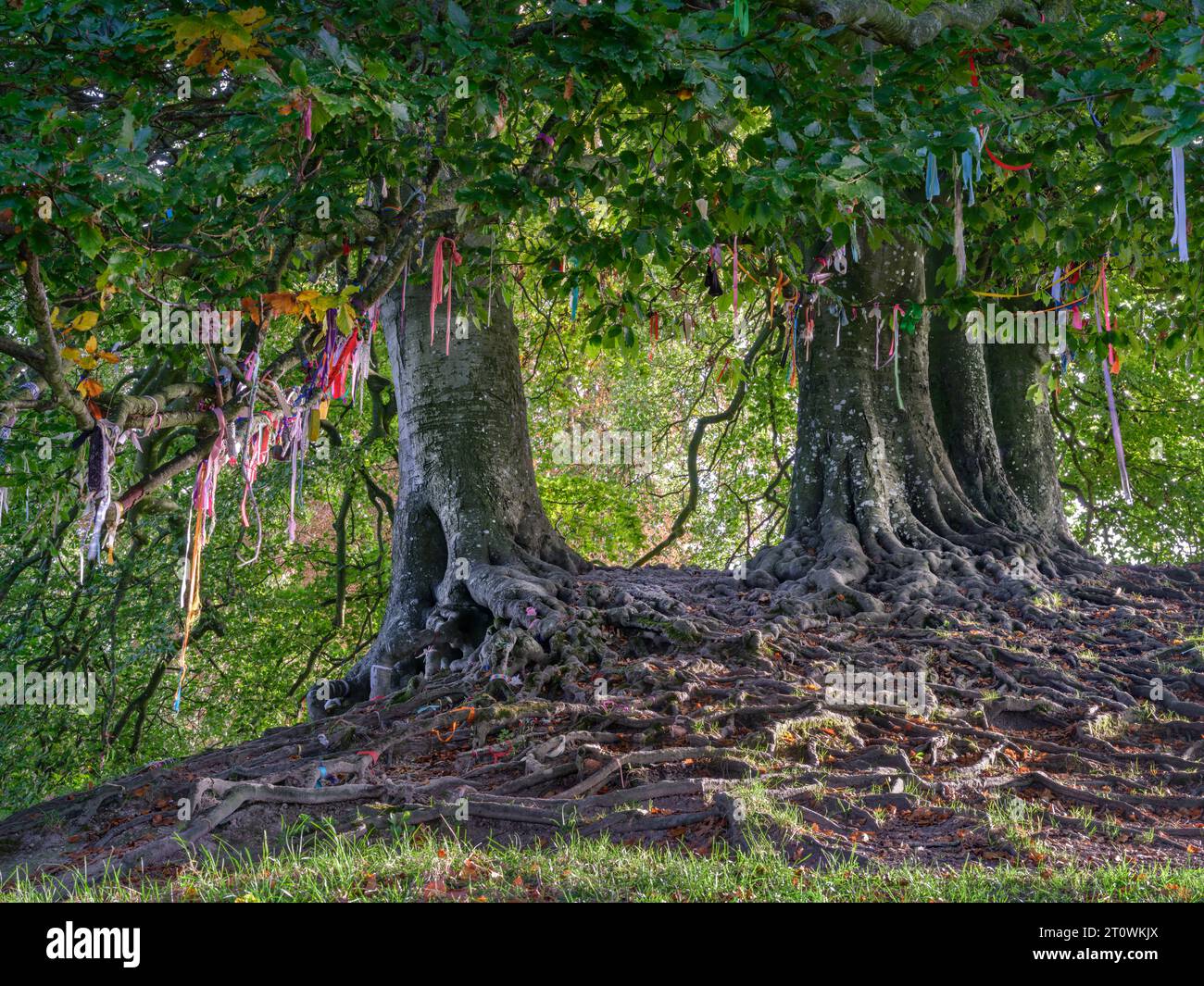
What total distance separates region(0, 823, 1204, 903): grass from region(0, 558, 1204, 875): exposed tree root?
0.29 m

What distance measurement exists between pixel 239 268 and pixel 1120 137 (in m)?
4.22

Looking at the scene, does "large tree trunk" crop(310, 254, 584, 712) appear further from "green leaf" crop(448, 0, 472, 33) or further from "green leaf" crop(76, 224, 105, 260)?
"green leaf" crop(76, 224, 105, 260)

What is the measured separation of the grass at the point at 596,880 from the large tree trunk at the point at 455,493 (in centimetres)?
337

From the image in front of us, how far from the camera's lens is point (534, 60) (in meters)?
4.40

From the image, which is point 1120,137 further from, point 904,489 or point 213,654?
point 213,654

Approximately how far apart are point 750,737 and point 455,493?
325cm

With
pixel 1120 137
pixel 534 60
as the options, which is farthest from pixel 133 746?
pixel 1120 137

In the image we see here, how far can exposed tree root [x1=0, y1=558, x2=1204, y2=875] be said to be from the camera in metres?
4.61

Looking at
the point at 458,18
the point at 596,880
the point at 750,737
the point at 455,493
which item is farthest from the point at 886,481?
the point at 596,880

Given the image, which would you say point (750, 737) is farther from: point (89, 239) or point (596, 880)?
point (89, 239)

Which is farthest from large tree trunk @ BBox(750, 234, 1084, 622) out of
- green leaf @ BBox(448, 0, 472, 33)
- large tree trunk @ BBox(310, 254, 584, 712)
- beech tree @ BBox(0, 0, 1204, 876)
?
green leaf @ BBox(448, 0, 472, 33)

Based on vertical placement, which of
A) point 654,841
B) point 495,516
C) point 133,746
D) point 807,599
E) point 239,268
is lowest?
point 133,746

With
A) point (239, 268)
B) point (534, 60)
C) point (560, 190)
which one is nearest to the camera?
point (534, 60)

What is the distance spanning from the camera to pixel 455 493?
793 cm
